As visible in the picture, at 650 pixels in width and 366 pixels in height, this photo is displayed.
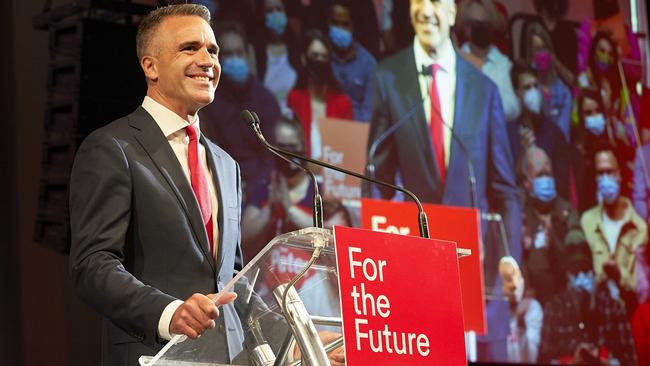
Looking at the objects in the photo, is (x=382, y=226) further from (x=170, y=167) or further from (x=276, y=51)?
(x=170, y=167)

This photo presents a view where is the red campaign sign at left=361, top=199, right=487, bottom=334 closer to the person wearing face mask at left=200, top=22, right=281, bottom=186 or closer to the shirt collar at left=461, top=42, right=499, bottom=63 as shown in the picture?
the person wearing face mask at left=200, top=22, right=281, bottom=186

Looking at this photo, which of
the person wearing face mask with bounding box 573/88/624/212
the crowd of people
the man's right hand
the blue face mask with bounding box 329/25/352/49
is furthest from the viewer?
the person wearing face mask with bounding box 573/88/624/212

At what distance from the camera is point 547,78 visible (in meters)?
5.82

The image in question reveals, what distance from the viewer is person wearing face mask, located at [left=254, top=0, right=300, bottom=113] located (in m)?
4.85

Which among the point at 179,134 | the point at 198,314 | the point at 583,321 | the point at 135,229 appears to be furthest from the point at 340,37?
the point at 198,314

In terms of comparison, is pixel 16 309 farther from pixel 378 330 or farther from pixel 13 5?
pixel 378 330

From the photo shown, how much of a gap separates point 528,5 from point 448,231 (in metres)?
1.50

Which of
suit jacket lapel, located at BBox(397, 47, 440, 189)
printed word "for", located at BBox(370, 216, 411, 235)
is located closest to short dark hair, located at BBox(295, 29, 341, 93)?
suit jacket lapel, located at BBox(397, 47, 440, 189)

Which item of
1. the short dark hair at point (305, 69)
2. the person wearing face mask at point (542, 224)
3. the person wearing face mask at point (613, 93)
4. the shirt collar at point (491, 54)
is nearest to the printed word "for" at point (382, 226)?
the short dark hair at point (305, 69)

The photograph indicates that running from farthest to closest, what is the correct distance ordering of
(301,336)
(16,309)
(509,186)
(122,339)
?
(509,186)
(16,309)
(122,339)
(301,336)

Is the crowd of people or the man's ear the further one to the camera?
the crowd of people

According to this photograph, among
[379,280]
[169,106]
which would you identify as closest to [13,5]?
[169,106]

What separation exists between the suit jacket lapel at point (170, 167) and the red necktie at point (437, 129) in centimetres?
308

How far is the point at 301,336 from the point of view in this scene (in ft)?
5.98
